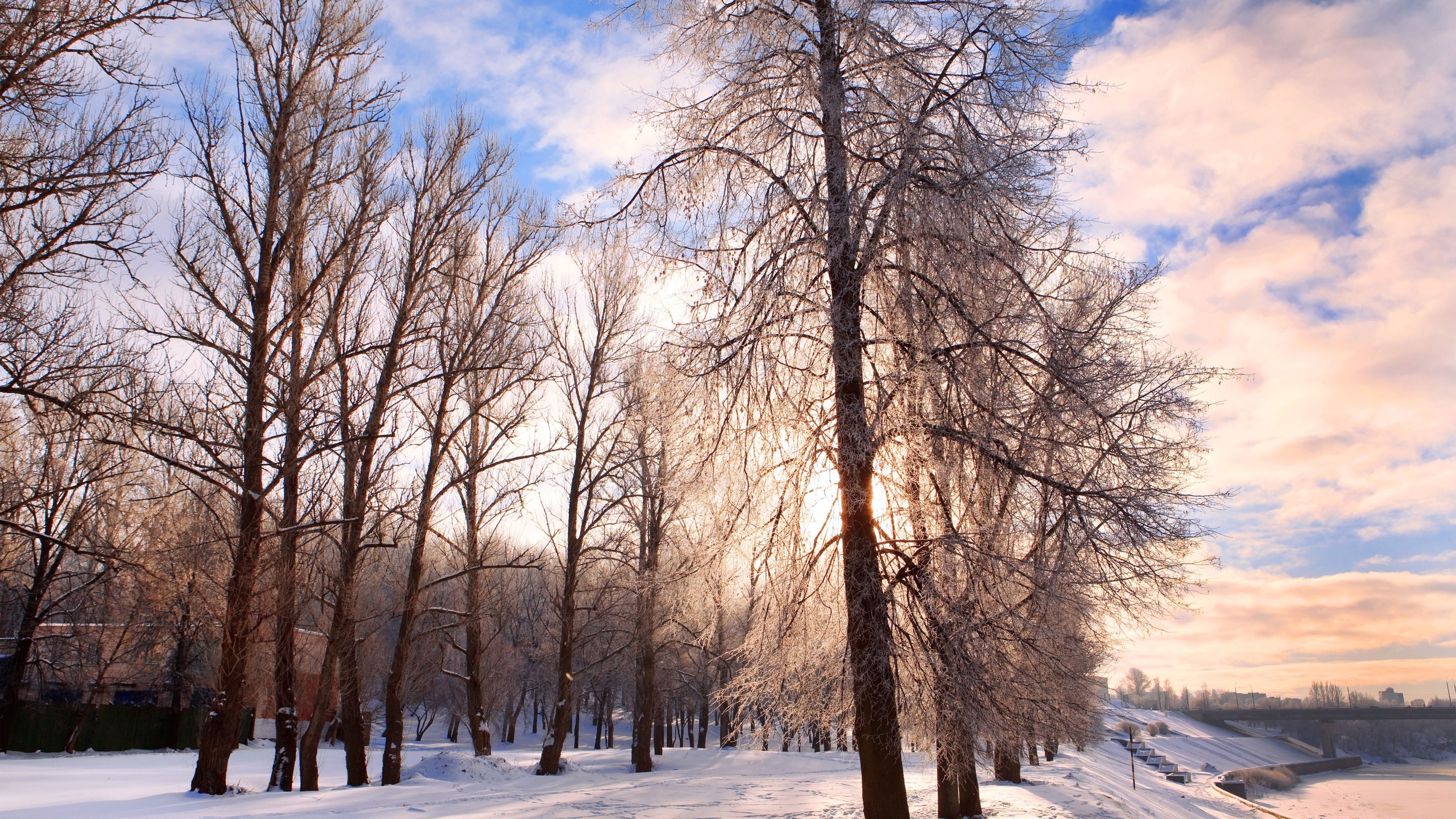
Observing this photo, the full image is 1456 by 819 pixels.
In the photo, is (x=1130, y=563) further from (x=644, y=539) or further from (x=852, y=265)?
(x=644, y=539)

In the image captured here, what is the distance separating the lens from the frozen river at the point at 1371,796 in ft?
126

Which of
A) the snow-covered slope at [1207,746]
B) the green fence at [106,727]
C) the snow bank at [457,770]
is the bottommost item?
the snow-covered slope at [1207,746]

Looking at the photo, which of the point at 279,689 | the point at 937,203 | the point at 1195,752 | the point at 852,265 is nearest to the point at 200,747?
the point at 279,689

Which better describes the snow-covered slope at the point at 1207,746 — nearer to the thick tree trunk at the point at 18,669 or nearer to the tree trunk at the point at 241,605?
the tree trunk at the point at 241,605

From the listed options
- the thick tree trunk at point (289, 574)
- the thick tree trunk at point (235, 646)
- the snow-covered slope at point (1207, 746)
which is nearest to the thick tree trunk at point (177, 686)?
the thick tree trunk at point (289, 574)

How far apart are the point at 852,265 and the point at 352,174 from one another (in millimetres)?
9804

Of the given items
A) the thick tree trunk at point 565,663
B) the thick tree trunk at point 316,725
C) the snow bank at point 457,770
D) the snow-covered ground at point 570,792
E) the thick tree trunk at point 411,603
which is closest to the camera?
the snow-covered ground at point 570,792

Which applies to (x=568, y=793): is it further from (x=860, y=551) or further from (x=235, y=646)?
(x=860, y=551)

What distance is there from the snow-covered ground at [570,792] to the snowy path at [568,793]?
0.05 m

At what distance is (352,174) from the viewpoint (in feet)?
45.2

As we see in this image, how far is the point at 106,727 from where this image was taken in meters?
30.1

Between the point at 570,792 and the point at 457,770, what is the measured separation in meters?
4.67

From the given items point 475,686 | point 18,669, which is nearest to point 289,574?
point 475,686

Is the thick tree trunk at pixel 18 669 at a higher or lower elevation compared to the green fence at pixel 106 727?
higher
